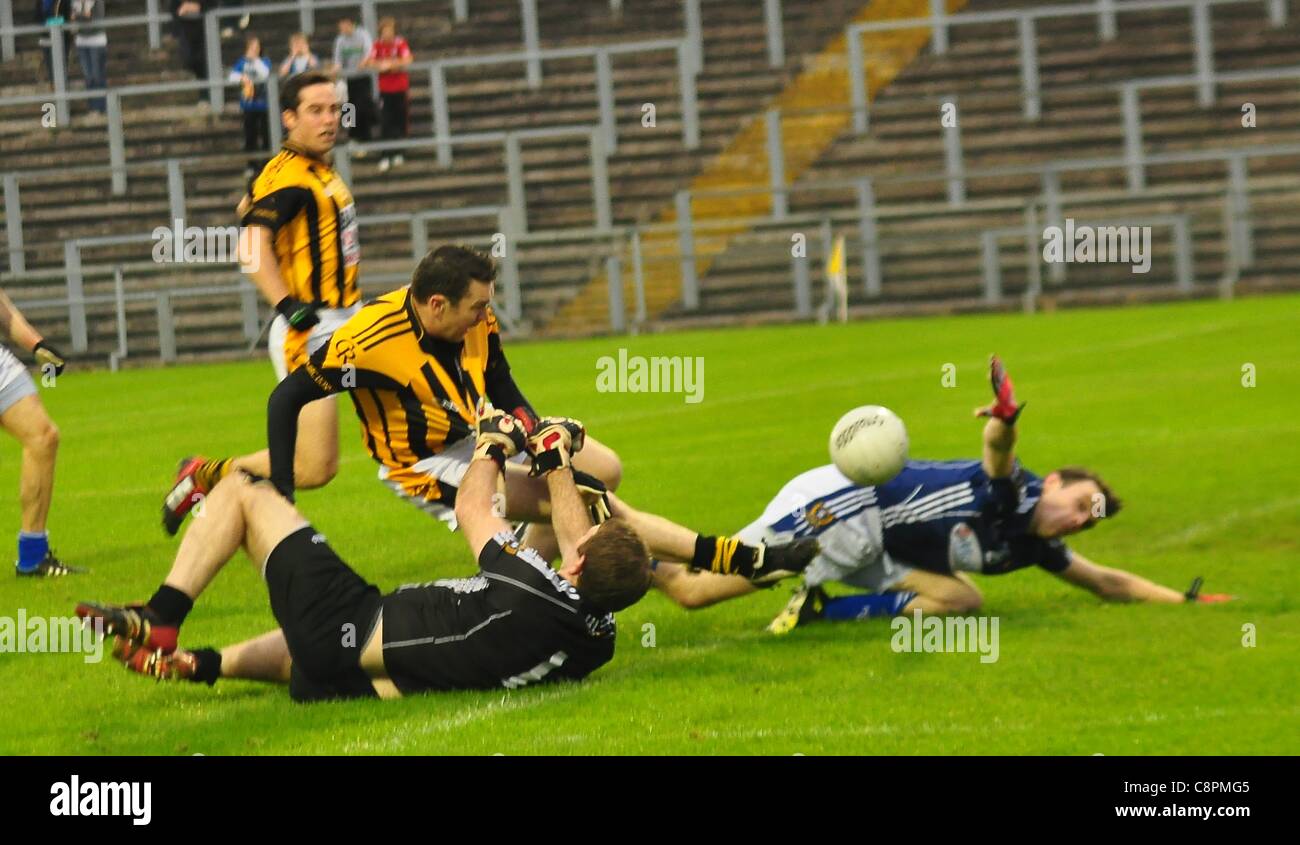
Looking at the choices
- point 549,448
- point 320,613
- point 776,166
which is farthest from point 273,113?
point 320,613

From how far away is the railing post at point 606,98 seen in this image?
31188 millimetres

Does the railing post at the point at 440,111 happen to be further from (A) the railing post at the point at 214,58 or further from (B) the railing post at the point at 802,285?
(B) the railing post at the point at 802,285

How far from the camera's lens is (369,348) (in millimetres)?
9195

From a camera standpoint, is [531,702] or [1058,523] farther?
[1058,523]

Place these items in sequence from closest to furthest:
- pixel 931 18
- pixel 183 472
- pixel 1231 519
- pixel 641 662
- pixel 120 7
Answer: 1. pixel 641 662
2. pixel 183 472
3. pixel 1231 519
4. pixel 931 18
5. pixel 120 7

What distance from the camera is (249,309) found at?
28.5 metres

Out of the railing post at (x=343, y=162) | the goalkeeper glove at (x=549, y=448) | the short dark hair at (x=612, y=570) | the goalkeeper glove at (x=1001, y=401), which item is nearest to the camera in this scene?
the short dark hair at (x=612, y=570)

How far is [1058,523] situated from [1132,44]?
24550 mm

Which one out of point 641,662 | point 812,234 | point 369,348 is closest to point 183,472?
point 369,348

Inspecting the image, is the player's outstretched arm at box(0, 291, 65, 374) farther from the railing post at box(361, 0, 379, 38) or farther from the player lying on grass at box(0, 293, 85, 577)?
the railing post at box(361, 0, 379, 38)

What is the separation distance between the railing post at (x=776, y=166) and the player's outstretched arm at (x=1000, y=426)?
20.7m

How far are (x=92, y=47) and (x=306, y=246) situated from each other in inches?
932

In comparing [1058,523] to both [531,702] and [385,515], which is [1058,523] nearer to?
[531,702]

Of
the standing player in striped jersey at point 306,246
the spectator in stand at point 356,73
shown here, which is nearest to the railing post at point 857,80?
the spectator in stand at point 356,73
